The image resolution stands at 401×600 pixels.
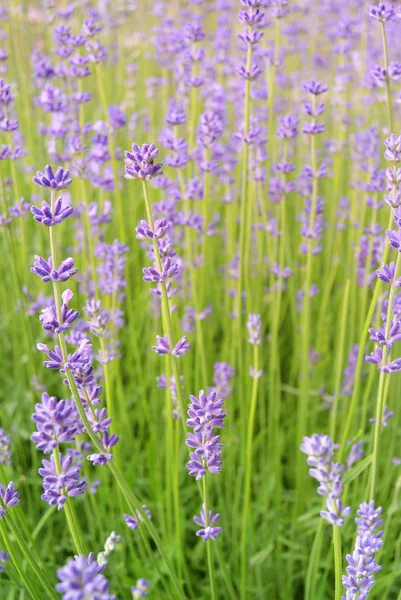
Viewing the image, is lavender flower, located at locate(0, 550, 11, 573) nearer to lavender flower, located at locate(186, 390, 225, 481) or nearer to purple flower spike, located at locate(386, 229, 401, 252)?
lavender flower, located at locate(186, 390, 225, 481)

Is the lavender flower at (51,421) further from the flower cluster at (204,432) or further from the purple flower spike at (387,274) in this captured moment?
the purple flower spike at (387,274)

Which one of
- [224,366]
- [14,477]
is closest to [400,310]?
[224,366]

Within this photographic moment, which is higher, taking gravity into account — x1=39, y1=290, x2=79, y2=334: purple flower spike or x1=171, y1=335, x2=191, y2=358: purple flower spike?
x1=39, y1=290, x2=79, y2=334: purple flower spike

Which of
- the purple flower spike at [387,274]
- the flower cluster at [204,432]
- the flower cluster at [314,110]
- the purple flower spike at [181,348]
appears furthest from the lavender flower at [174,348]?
the flower cluster at [314,110]

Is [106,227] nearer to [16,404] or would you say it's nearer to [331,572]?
[16,404]

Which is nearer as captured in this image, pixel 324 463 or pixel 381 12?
pixel 324 463

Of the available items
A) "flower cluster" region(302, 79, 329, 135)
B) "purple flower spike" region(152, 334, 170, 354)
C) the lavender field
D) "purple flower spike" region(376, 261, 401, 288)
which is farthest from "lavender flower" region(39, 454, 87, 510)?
"flower cluster" region(302, 79, 329, 135)

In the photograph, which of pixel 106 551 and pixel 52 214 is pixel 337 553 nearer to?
pixel 106 551

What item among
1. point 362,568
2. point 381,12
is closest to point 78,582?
point 362,568
